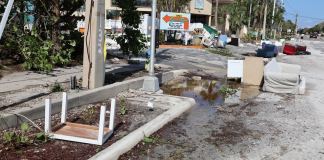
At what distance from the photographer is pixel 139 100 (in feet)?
34.4

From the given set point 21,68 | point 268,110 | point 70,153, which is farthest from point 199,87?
point 70,153

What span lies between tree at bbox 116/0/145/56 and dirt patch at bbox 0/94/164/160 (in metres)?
6.58

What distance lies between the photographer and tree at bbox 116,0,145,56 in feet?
52.7

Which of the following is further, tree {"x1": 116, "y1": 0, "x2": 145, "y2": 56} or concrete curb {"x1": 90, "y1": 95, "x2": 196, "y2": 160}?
tree {"x1": 116, "y1": 0, "x2": 145, "y2": 56}

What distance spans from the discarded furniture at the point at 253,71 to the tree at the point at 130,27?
12.8ft

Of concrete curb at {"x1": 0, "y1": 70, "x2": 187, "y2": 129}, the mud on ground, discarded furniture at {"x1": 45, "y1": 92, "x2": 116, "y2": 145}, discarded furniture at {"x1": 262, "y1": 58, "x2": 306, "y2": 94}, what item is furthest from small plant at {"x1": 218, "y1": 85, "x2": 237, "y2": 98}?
A: discarded furniture at {"x1": 45, "y1": 92, "x2": 116, "y2": 145}

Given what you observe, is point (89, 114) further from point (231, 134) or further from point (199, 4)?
point (199, 4)

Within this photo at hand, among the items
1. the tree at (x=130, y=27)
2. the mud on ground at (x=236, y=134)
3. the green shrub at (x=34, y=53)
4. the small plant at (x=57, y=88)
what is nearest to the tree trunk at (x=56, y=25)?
the green shrub at (x=34, y=53)

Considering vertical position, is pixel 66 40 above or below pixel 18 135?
above

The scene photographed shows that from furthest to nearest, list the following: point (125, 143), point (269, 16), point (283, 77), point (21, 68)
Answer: point (269, 16) → point (283, 77) → point (21, 68) → point (125, 143)

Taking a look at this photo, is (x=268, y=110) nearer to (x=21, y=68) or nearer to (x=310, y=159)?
(x=310, y=159)

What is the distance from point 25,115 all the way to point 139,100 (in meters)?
3.68

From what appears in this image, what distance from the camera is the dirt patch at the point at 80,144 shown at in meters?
5.95

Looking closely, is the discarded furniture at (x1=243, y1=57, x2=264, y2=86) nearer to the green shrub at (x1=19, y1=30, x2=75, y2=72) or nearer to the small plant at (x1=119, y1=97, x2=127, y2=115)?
the small plant at (x1=119, y1=97, x2=127, y2=115)
